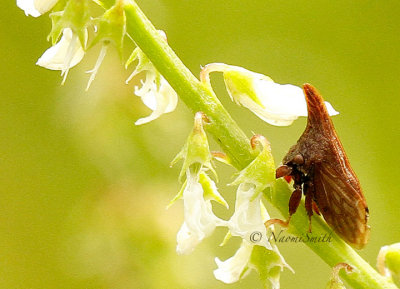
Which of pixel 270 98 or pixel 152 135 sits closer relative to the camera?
pixel 270 98

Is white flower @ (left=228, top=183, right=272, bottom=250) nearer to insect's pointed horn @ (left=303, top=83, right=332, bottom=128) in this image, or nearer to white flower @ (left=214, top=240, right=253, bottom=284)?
white flower @ (left=214, top=240, right=253, bottom=284)

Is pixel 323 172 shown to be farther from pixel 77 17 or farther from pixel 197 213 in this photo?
pixel 77 17

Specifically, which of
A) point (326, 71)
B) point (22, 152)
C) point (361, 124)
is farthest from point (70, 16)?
point (326, 71)

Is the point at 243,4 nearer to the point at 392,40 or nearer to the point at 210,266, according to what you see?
the point at 392,40

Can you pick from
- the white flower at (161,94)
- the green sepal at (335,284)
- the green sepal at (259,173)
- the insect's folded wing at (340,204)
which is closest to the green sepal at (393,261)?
the insect's folded wing at (340,204)

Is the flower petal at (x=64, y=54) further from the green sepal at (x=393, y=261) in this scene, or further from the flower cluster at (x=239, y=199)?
the green sepal at (x=393, y=261)

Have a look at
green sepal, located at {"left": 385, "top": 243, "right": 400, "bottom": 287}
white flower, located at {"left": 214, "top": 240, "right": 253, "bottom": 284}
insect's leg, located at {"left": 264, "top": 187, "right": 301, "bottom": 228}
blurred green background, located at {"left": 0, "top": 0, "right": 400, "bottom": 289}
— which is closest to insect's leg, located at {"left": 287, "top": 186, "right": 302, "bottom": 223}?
insect's leg, located at {"left": 264, "top": 187, "right": 301, "bottom": 228}
